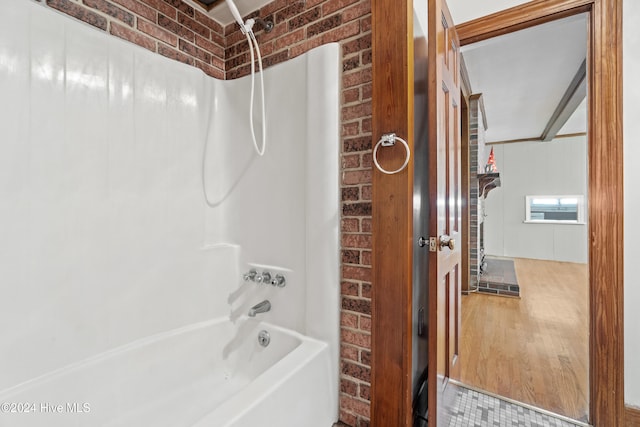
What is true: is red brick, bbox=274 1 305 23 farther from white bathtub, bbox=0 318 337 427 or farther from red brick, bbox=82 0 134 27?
white bathtub, bbox=0 318 337 427

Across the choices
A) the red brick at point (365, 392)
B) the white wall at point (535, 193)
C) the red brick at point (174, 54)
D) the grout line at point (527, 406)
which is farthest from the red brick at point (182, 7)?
the white wall at point (535, 193)

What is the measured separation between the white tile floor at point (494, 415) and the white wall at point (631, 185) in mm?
405

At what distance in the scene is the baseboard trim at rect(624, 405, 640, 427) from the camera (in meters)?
1.39

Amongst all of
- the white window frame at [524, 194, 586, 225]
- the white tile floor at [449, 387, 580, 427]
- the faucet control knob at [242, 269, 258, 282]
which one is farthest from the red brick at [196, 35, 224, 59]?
the white window frame at [524, 194, 586, 225]

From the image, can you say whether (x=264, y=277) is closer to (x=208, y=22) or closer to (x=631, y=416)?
(x=208, y=22)

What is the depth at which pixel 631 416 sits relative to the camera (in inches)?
55.1

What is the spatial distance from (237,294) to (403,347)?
108 cm

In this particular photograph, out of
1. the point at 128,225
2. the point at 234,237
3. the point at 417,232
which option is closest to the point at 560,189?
the point at 417,232

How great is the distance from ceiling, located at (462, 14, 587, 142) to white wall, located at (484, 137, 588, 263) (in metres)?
1.30

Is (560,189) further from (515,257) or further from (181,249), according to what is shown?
(181,249)

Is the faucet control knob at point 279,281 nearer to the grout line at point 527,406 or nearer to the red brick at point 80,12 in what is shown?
the grout line at point 527,406

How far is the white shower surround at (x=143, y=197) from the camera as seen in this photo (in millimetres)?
1135

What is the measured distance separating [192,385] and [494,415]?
5.57ft

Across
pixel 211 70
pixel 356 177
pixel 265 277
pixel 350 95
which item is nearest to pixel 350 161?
pixel 356 177
